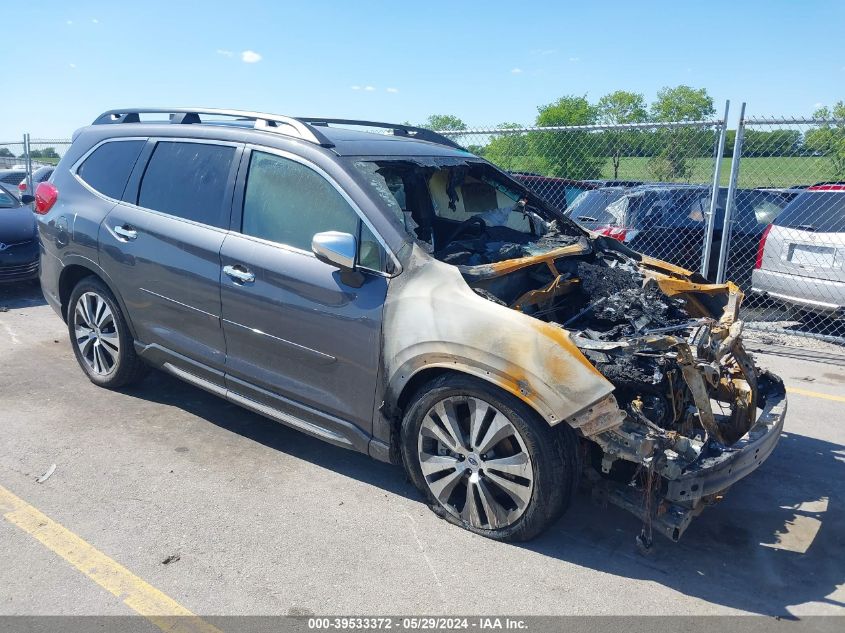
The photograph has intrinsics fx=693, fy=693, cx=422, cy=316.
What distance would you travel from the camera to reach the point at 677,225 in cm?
914

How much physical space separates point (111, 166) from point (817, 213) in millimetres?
6839

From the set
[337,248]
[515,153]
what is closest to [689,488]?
[337,248]

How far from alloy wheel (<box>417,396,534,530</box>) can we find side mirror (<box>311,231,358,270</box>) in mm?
853

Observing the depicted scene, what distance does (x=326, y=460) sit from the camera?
427 centimetres

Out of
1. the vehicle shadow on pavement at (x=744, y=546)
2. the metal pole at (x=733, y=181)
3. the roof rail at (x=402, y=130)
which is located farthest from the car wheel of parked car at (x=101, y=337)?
the metal pole at (x=733, y=181)

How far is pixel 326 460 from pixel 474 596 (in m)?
1.54

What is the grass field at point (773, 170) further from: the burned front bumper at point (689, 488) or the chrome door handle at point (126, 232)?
the chrome door handle at point (126, 232)

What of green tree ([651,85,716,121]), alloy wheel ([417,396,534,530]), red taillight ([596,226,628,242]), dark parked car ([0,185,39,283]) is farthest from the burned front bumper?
green tree ([651,85,716,121])

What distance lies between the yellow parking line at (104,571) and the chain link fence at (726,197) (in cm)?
629

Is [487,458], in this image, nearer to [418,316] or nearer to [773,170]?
[418,316]

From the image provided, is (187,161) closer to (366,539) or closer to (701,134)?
(366,539)

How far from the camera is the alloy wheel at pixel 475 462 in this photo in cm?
325

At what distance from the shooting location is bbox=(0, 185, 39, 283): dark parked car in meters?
8.30

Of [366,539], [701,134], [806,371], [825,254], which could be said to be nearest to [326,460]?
[366,539]
